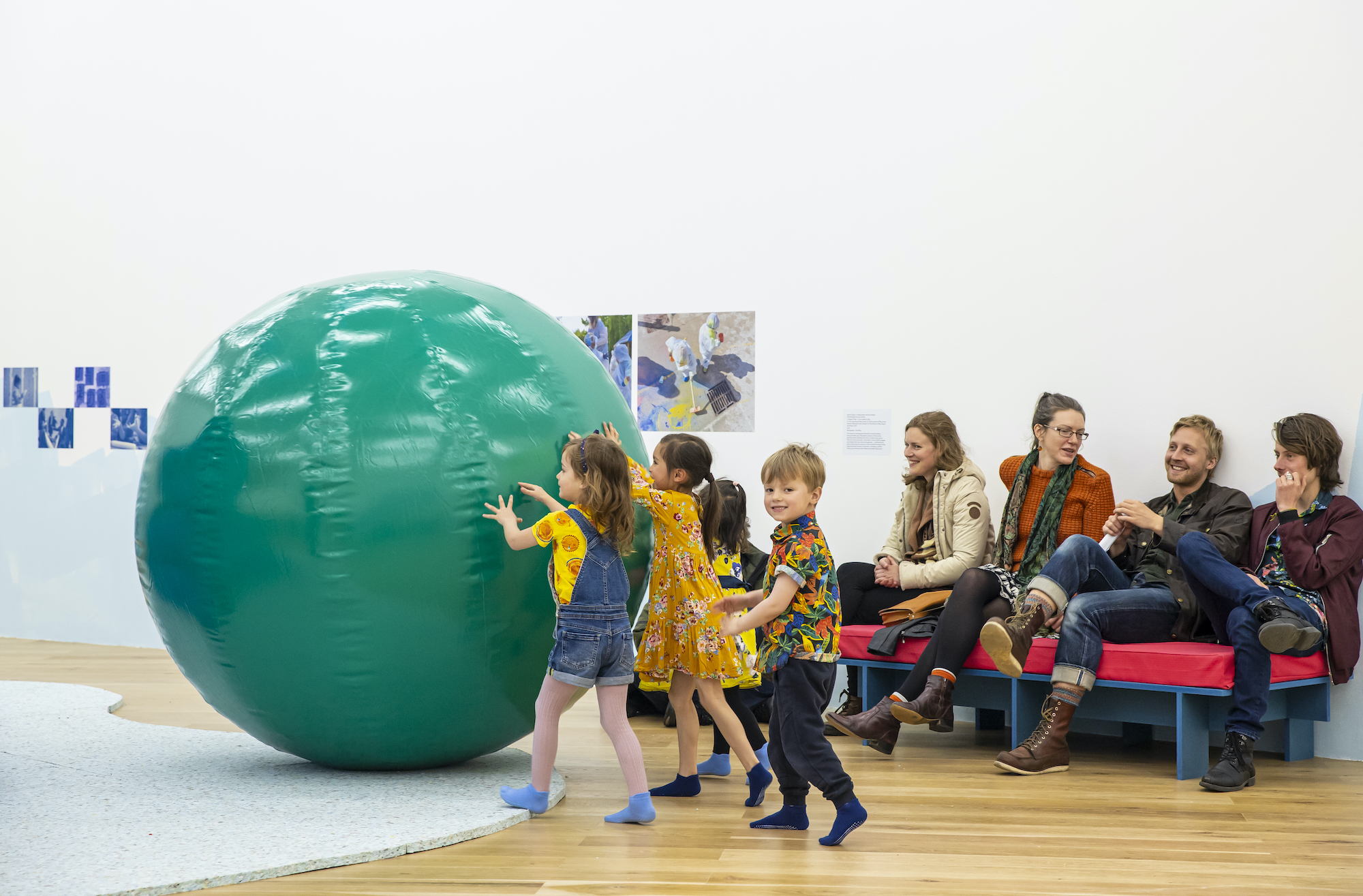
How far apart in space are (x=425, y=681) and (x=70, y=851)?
3.22 feet

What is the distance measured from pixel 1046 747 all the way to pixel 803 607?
1.48m

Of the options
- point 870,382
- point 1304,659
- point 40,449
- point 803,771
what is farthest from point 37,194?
point 1304,659

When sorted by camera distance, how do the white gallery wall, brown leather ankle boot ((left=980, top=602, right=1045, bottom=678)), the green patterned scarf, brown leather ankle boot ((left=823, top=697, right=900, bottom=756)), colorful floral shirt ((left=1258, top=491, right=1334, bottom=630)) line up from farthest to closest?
the white gallery wall < the green patterned scarf < brown leather ankle boot ((left=823, top=697, right=900, bottom=756)) < colorful floral shirt ((left=1258, top=491, right=1334, bottom=630)) < brown leather ankle boot ((left=980, top=602, right=1045, bottom=678))

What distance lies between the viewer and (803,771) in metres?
3.35

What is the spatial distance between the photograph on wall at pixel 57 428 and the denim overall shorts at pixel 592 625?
18.4ft

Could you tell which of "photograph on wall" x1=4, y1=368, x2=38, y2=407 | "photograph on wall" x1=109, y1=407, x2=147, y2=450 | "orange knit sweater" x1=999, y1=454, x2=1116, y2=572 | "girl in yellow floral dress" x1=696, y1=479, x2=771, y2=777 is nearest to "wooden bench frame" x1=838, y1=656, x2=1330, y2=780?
"orange knit sweater" x1=999, y1=454, x2=1116, y2=572

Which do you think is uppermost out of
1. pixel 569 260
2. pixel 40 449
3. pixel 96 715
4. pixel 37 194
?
pixel 37 194

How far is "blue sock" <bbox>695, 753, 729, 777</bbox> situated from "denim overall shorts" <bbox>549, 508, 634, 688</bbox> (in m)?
0.87

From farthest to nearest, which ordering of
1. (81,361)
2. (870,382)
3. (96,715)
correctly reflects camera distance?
(81,361) → (870,382) → (96,715)

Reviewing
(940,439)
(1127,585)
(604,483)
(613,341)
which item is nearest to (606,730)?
(604,483)

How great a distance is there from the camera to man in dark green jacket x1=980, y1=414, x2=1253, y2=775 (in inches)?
172

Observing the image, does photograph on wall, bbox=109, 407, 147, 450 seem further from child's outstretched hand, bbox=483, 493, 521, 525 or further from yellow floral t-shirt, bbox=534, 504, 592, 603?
yellow floral t-shirt, bbox=534, 504, 592, 603

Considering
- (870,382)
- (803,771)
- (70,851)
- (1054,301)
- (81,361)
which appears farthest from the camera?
(81,361)

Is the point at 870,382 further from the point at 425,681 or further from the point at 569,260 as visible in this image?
the point at 425,681
